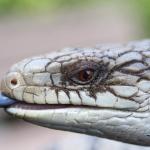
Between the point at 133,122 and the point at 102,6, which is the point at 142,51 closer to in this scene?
the point at 133,122

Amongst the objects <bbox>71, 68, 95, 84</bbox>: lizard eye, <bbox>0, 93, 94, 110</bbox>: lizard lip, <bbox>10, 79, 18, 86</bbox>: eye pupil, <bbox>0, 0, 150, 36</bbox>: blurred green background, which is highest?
<bbox>0, 0, 150, 36</bbox>: blurred green background

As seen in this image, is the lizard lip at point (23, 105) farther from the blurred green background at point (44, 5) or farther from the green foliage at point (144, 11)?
the blurred green background at point (44, 5)

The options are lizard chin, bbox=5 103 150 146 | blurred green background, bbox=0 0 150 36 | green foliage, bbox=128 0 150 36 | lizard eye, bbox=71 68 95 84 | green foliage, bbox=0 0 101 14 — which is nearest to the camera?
lizard chin, bbox=5 103 150 146

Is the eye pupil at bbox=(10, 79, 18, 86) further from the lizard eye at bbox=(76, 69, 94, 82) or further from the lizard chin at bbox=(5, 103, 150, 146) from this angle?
the lizard eye at bbox=(76, 69, 94, 82)

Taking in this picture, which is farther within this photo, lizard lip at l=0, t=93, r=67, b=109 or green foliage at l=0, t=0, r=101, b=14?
green foliage at l=0, t=0, r=101, b=14

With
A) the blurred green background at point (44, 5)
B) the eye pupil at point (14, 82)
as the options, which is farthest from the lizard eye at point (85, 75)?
the blurred green background at point (44, 5)

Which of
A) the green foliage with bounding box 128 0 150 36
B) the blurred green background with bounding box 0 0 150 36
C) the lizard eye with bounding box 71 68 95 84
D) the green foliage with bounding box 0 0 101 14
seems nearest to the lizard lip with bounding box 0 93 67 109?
the lizard eye with bounding box 71 68 95 84

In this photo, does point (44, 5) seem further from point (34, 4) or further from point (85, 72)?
point (85, 72)

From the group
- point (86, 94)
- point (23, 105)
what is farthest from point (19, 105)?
point (86, 94)
